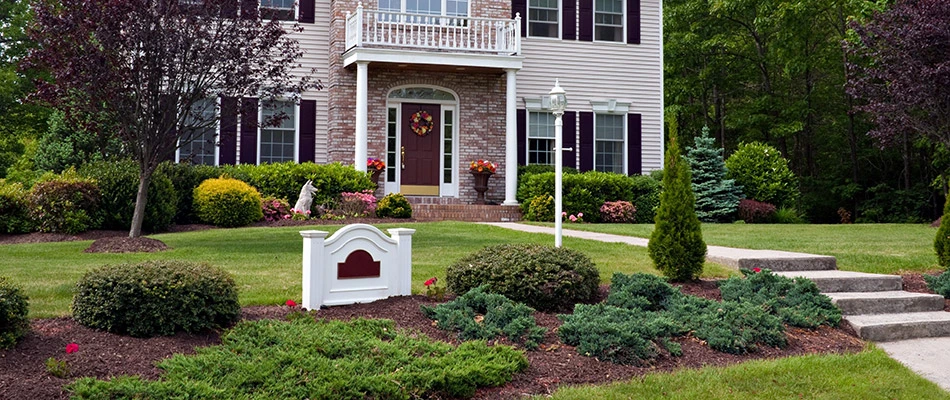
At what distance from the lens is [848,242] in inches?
507

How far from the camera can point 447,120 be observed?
19188mm

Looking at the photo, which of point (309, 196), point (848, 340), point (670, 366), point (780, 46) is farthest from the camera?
point (780, 46)

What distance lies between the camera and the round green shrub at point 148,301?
16.5 ft

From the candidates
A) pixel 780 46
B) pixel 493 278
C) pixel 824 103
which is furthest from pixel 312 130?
pixel 824 103

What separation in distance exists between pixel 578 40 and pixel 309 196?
8.31 metres

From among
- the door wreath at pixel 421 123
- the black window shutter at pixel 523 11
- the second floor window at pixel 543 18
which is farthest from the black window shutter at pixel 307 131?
the second floor window at pixel 543 18

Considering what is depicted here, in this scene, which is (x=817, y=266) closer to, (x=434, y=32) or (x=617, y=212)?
(x=617, y=212)

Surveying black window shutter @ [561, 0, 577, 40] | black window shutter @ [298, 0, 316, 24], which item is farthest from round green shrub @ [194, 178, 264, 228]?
black window shutter @ [561, 0, 577, 40]

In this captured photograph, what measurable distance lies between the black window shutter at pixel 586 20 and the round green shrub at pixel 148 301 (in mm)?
16254

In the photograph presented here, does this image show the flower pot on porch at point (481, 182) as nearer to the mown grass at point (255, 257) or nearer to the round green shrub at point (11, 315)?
the mown grass at point (255, 257)

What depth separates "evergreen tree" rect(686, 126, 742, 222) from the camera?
1930 cm

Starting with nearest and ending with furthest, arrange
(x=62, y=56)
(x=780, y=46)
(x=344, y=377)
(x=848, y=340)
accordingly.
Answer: (x=344, y=377) → (x=848, y=340) → (x=62, y=56) → (x=780, y=46)

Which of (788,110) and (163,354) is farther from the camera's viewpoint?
(788,110)

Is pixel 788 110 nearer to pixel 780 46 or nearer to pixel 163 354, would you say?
pixel 780 46
